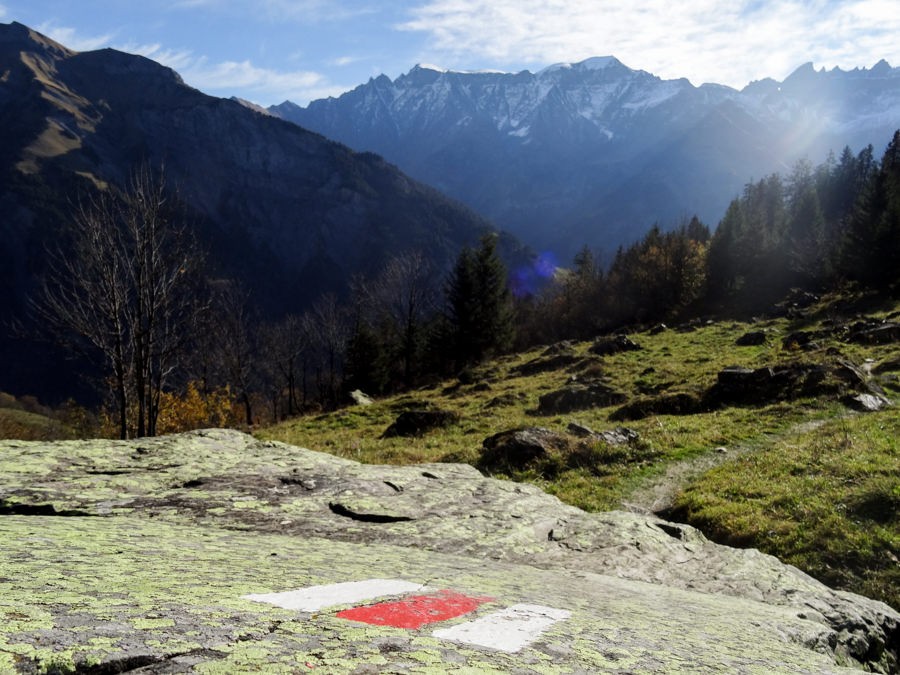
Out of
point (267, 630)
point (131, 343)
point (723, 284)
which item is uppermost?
point (723, 284)

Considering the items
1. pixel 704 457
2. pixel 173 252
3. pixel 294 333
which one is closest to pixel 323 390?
pixel 294 333

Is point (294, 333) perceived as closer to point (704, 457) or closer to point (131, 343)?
point (131, 343)

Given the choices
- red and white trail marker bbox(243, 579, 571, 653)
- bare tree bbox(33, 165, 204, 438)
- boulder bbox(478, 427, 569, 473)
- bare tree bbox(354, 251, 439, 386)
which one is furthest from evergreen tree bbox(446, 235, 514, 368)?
red and white trail marker bbox(243, 579, 571, 653)

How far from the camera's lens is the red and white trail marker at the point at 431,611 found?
299cm

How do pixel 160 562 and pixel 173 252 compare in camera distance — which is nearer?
pixel 160 562

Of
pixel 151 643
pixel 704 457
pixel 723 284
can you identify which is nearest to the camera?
pixel 151 643

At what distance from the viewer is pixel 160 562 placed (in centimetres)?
385

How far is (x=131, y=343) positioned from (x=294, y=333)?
50.1 meters

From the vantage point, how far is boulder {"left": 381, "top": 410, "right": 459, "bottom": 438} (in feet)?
84.9

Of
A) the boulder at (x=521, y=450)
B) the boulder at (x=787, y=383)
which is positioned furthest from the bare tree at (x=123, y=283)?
the boulder at (x=787, y=383)

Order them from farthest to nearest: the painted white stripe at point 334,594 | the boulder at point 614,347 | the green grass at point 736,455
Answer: the boulder at point 614,347, the green grass at point 736,455, the painted white stripe at point 334,594

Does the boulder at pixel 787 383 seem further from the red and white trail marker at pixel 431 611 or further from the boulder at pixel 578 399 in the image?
the red and white trail marker at pixel 431 611

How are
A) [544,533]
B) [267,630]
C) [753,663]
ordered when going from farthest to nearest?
[544,533], [753,663], [267,630]

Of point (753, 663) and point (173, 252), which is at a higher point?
point (173, 252)
